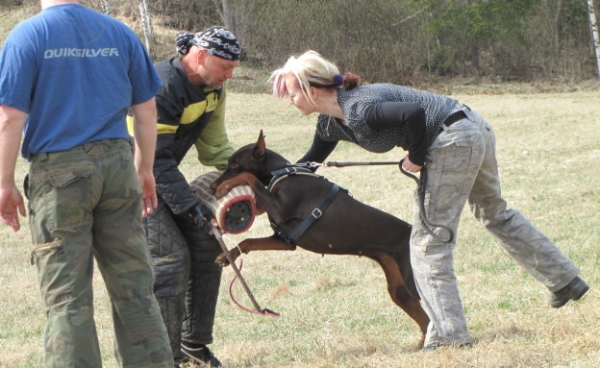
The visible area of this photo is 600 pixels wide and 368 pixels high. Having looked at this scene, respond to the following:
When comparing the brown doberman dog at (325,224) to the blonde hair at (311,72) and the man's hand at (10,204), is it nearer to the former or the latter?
the blonde hair at (311,72)

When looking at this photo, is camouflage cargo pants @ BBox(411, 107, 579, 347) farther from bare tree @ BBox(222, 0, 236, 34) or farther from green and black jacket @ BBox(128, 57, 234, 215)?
bare tree @ BBox(222, 0, 236, 34)

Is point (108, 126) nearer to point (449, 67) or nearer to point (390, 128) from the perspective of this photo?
point (390, 128)

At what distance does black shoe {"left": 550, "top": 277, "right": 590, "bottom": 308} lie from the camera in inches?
198

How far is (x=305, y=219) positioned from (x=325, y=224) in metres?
0.14

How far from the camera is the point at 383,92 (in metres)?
4.59

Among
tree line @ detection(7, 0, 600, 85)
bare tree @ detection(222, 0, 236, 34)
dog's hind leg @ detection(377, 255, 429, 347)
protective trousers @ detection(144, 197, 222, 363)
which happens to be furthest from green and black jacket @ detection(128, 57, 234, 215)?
bare tree @ detection(222, 0, 236, 34)

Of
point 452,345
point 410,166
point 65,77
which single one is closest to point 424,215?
point 410,166

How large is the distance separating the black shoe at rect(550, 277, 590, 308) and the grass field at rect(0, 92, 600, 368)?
2.9 inches

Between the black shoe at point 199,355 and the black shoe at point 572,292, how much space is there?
6.85ft

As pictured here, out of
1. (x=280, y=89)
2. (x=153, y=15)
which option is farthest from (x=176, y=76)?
(x=153, y=15)

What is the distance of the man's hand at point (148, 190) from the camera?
4074 millimetres

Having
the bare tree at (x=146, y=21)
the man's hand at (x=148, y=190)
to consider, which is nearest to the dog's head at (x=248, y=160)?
the man's hand at (x=148, y=190)

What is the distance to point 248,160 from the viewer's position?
5656 mm

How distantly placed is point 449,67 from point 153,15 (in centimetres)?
1514
